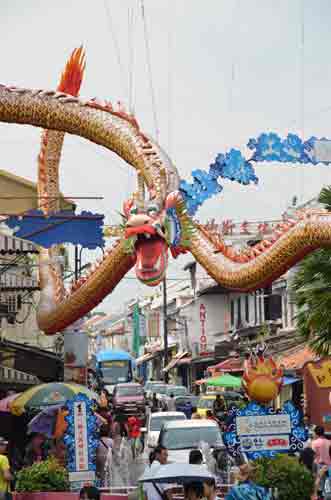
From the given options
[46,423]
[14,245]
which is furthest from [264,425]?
[14,245]

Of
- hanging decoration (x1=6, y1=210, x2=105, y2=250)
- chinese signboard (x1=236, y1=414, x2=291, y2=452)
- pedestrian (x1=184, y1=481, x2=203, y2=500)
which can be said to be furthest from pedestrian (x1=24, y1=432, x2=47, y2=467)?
pedestrian (x1=184, y1=481, x2=203, y2=500)

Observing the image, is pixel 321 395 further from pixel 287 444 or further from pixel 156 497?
pixel 156 497

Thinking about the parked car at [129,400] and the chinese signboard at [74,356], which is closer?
the chinese signboard at [74,356]

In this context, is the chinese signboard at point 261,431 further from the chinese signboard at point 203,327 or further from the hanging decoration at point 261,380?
the chinese signboard at point 203,327

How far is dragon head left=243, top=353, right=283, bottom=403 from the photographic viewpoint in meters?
17.0

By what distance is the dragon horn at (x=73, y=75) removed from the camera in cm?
2241

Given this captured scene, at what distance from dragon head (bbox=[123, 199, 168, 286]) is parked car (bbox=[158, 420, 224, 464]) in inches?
259

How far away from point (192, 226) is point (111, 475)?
13.3 feet

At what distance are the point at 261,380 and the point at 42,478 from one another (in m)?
3.78

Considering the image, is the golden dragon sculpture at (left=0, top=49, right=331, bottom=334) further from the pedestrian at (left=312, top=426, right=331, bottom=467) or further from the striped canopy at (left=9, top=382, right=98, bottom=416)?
the pedestrian at (left=312, top=426, right=331, bottom=467)

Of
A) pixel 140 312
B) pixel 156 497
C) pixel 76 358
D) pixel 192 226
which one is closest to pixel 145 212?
pixel 192 226

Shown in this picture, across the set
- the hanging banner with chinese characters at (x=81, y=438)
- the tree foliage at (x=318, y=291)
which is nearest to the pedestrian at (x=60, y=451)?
the hanging banner with chinese characters at (x=81, y=438)

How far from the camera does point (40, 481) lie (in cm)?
1481

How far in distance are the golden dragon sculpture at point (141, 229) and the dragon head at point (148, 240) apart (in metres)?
0.01
